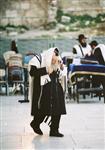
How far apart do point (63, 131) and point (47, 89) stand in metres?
0.95

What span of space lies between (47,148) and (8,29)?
13932mm

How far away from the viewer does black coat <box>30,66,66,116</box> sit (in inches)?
352

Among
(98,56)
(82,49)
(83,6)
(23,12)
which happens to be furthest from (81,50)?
(23,12)

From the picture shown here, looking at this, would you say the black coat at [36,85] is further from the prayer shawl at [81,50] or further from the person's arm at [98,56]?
the prayer shawl at [81,50]

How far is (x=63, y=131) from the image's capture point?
962cm

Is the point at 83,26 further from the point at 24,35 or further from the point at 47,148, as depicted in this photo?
the point at 47,148

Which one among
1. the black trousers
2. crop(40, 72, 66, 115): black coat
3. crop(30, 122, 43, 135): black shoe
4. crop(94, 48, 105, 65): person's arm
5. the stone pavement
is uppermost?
crop(94, 48, 105, 65): person's arm

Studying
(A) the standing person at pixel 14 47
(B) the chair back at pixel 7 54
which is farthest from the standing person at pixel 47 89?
(A) the standing person at pixel 14 47

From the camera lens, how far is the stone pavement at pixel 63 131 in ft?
26.3

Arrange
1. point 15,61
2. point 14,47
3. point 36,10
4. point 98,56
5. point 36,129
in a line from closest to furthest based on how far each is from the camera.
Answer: point 36,129 → point 98,56 → point 15,61 → point 14,47 → point 36,10

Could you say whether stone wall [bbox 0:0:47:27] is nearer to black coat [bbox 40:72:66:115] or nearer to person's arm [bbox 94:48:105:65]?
person's arm [bbox 94:48:105:65]

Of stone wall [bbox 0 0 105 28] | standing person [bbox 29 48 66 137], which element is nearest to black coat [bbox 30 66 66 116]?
standing person [bbox 29 48 66 137]

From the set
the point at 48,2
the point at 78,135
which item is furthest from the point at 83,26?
the point at 78,135

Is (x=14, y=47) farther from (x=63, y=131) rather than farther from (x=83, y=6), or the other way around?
(x=63, y=131)
